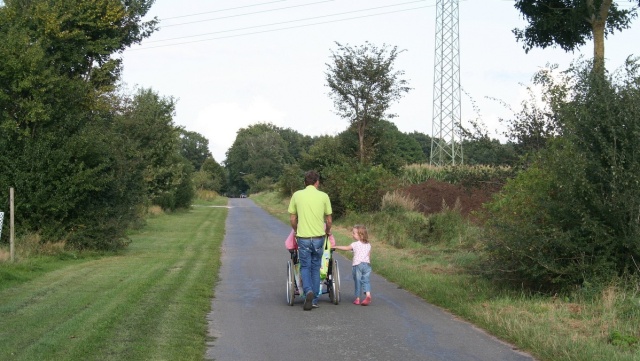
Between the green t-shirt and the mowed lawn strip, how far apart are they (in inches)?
77.3

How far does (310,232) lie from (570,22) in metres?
8.78

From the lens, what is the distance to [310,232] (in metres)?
10.5

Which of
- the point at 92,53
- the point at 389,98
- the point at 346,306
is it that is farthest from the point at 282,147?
the point at 346,306

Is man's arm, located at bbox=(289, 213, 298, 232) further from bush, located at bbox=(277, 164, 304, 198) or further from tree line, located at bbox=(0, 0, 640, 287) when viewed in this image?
bush, located at bbox=(277, 164, 304, 198)

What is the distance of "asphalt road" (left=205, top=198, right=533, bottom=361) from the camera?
7566 millimetres

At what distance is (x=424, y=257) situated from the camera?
58.1ft

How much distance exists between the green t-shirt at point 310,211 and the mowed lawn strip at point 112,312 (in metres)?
1.96

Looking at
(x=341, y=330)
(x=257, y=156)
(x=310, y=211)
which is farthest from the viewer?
(x=257, y=156)

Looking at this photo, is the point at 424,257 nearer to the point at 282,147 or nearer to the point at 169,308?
the point at 169,308

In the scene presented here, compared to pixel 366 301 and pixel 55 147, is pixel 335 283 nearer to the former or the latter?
pixel 366 301

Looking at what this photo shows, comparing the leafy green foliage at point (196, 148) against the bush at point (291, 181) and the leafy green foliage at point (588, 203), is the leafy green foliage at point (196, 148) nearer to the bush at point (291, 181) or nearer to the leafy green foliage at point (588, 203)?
the bush at point (291, 181)

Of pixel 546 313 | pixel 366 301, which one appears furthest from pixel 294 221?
pixel 546 313

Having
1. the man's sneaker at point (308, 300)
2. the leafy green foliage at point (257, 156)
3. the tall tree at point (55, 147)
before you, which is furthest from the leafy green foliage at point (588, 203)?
the leafy green foliage at point (257, 156)

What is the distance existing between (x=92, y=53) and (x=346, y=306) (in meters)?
18.1
